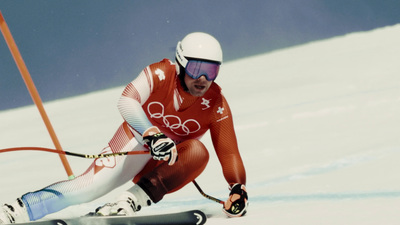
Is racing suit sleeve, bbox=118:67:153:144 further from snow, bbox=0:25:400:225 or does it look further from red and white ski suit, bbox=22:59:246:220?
snow, bbox=0:25:400:225

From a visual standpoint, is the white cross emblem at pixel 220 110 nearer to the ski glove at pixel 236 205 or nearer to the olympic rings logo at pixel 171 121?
the olympic rings logo at pixel 171 121

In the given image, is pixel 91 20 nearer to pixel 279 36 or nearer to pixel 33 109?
pixel 33 109

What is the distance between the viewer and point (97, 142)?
634 cm

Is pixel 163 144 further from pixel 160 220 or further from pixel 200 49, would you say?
pixel 200 49

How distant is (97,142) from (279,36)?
16.0 feet

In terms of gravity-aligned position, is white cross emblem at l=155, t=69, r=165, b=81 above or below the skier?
above

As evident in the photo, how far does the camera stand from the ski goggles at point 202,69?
2.96 m

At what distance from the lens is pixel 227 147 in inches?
124

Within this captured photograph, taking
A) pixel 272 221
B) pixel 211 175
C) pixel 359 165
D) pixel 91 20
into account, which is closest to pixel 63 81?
pixel 91 20

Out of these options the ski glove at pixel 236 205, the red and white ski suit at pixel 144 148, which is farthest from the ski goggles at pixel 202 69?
the ski glove at pixel 236 205

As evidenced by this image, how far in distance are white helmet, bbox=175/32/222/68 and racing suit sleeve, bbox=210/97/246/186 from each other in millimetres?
286

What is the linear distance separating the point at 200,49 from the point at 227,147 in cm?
49

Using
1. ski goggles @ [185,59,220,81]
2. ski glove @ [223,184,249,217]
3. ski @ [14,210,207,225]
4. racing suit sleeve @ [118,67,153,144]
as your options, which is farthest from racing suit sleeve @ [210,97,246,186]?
ski @ [14,210,207,225]

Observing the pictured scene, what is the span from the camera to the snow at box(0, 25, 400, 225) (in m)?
3.19
